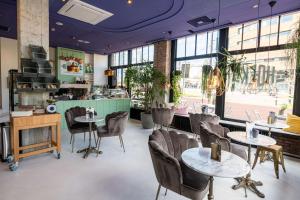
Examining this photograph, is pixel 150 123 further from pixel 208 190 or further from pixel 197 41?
pixel 208 190

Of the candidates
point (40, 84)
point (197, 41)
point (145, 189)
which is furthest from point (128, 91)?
point (145, 189)

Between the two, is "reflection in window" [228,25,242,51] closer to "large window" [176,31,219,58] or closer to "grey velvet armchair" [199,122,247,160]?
"large window" [176,31,219,58]

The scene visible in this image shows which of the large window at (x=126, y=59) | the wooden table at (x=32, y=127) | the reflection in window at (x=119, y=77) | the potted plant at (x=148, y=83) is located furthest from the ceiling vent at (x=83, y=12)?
the reflection in window at (x=119, y=77)

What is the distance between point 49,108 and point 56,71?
6.17 metres

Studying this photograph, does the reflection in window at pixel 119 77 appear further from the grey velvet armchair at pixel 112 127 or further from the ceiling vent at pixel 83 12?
the grey velvet armchair at pixel 112 127

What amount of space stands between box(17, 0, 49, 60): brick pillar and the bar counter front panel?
7.47 ft

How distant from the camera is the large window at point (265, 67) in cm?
424

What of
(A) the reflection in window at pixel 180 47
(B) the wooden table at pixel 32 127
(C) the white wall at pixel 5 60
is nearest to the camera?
(B) the wooden table at pixel 32 127

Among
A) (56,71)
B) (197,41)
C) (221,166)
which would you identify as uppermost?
(197,41)

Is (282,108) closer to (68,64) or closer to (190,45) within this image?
(190,45)

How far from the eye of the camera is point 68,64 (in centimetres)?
902

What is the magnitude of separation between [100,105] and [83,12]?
317 centimetres

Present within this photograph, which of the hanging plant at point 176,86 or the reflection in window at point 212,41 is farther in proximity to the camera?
the hanging plant at point 176,86

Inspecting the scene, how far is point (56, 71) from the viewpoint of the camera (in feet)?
28.9
